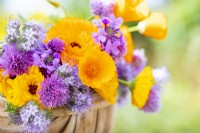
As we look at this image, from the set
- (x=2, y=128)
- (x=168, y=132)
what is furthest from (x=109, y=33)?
(x=168, y=132)

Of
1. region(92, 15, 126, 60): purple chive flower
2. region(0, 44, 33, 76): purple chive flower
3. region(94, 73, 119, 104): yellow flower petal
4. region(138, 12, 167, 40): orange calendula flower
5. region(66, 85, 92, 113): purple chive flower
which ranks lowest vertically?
region(66, 85, 92, 113): purple chive flower

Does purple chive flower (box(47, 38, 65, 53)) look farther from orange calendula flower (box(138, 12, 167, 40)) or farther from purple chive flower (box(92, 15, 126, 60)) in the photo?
orange calendula flower (box(138, 12, 167, 40))

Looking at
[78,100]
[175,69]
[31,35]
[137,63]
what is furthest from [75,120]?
[175,69]

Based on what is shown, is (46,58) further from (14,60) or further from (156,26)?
(156,26)

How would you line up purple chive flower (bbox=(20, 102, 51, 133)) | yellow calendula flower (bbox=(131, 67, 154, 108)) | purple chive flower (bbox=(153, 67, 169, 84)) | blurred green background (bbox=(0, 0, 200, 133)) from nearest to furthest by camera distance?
purple chive flower (bbox=(20, 102, 51, 133)) < yellow calendula flower (bbox=(131, 67, 154, 108)) < purple chive flower (bbox=(153, 67, 169, 84)) < blurred green background (bbox=(0, 0, 200, 133))

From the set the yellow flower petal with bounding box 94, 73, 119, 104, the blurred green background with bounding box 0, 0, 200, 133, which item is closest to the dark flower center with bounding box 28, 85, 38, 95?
the yellow flower petal with bounding box 94, 73, 119, 104

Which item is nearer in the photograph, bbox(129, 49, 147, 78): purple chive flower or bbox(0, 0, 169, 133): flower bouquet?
bbox(0, 0, 169, 133): flower bouquet

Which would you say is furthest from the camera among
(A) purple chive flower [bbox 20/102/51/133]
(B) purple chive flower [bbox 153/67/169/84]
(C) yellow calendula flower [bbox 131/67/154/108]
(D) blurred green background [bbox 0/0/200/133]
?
(D) blurred green background [bbox 0/0/200/133]
